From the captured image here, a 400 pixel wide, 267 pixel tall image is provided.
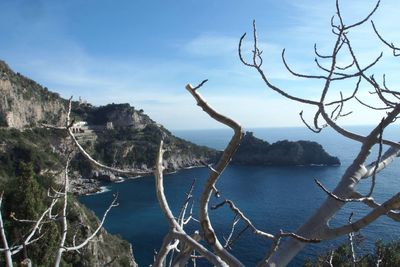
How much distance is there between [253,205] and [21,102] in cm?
3693

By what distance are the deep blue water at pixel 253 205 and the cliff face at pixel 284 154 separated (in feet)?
13.8

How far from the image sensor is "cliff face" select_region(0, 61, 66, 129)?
5609 centimetres

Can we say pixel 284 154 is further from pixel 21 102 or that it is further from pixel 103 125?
pixel 21 102

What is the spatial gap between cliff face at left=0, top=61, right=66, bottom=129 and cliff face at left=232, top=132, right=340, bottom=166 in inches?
1279

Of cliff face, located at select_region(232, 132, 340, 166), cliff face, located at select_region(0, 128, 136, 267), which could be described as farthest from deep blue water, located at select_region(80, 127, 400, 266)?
cliff face, located at select_region(232, 132, 340, 166)

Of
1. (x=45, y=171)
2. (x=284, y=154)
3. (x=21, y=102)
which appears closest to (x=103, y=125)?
(x=21, y=102)

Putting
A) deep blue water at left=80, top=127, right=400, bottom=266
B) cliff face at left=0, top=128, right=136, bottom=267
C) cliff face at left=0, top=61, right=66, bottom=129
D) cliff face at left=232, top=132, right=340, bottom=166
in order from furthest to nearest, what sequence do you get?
1. cliff face at left=232, top=132, right=340, bottom=166
2. cliff face at left=0, top=61, right=66, bottom=129
3. deep blue water at left=80, top=127, right=400, bottom=266
4. cliff face at left=0, top=128, right=136, bottom=267

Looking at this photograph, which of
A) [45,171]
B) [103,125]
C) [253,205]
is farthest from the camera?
[103,125]

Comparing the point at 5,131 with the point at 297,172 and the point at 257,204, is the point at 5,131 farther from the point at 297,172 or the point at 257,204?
the point at 297,172

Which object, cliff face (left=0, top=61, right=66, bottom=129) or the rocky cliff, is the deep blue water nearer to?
the rocky cliff

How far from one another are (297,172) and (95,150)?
31810 millimetres

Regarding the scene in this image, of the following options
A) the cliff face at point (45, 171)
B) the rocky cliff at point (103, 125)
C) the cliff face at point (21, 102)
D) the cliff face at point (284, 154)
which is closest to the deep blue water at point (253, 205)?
the cliff face at point (45, 171)

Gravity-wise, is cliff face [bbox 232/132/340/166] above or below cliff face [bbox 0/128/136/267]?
above

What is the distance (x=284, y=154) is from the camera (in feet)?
241
